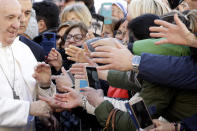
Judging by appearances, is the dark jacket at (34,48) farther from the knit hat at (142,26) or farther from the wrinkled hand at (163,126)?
the wrinkled hand at (163,126)

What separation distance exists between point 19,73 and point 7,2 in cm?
70

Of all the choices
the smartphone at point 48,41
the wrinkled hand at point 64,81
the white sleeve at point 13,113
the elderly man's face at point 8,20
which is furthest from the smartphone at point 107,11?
the white sleeve at point 13,113

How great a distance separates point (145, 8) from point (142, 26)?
0.76 metres

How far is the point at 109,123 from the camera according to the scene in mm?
2383

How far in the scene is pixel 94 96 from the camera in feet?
8.55

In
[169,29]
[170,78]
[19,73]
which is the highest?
[169,29]

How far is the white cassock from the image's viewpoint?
275 centimetres

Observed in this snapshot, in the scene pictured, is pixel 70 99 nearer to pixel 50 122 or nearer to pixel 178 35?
pixel 50 122

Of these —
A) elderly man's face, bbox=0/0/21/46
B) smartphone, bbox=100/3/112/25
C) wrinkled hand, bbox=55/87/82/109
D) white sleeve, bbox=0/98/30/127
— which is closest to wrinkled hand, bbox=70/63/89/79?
wrinkled hand, bbox=55/87/82/109

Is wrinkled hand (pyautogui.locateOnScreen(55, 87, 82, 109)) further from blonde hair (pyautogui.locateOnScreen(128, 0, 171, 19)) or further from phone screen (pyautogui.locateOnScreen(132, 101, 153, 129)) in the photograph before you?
blonde hair (pyautogui.locateOnScreen(128, 0, 171, 19))

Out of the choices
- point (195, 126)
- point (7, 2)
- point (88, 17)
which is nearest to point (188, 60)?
point (195, 126)

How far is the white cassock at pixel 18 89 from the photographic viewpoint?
2.75m

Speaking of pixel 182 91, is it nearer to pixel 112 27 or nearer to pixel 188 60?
pixel 188 60

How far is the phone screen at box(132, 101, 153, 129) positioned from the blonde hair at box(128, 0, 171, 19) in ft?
4.68
